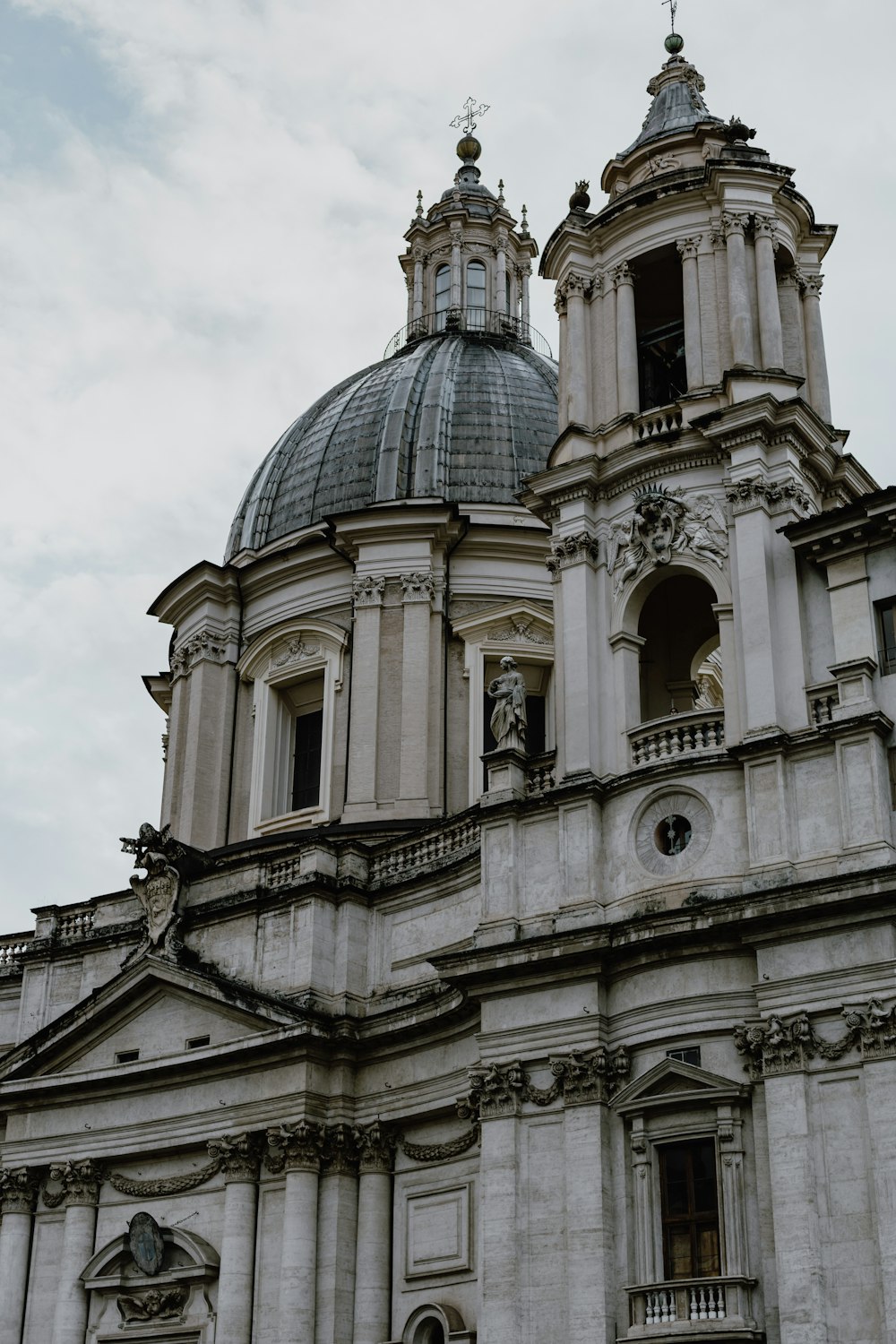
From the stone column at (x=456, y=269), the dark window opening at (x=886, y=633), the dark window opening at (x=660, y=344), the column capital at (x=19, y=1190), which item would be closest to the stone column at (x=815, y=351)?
the dark window opening at (x=660, y=344)

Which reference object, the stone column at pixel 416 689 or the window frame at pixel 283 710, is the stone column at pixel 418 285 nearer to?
the stone column at pixel 416 689

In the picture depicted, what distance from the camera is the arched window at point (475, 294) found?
47.1m

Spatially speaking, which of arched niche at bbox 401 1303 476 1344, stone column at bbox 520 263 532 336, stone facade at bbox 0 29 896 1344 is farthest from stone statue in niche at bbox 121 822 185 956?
stone column at bbox 520 263 532 336

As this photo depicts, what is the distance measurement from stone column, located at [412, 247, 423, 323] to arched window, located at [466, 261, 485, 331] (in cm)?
136

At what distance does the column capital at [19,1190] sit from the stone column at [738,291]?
63.7 ft

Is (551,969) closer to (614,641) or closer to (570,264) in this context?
(614,641)

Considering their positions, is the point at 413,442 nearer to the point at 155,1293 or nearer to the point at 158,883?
the point at 158,883

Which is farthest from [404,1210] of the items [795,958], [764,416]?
[764,416]

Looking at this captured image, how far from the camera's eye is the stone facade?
24.5 m

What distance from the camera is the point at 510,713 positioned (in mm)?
29656

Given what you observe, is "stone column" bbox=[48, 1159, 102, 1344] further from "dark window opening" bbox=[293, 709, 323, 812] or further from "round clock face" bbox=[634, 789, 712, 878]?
"round clock face" bbox=[634, 789, 712, 878]

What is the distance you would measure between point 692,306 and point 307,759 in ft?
44.3

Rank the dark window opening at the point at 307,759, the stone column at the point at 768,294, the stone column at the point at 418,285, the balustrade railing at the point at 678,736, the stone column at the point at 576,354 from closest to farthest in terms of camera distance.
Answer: the balustrade railing at the point at 678,736
the stone column at the point at 768,294
the stone column at the point at 576,354
the dark window opening at the point at 307,759
the stone column at the point at 418,285

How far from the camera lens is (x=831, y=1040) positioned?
24.1m
